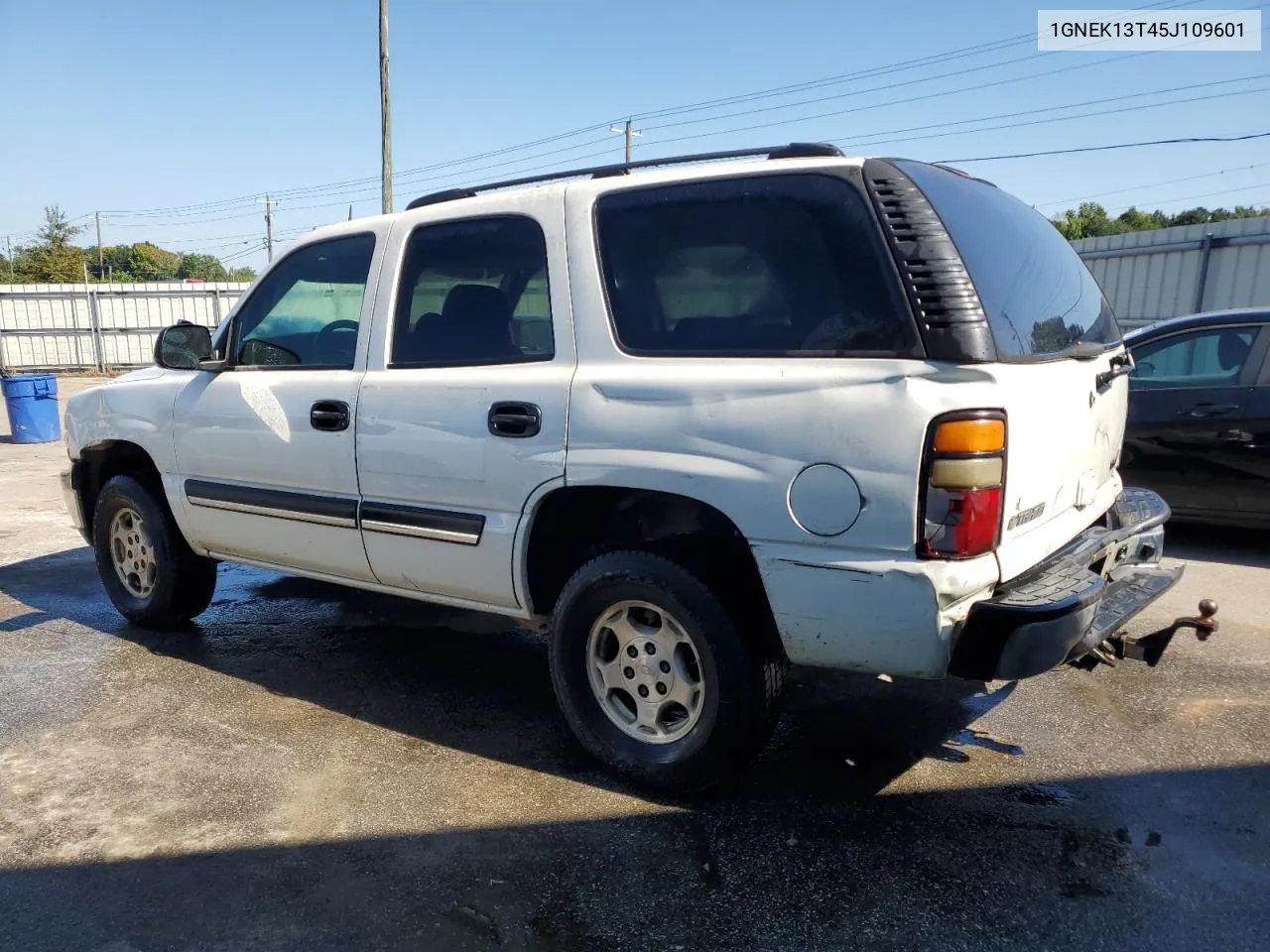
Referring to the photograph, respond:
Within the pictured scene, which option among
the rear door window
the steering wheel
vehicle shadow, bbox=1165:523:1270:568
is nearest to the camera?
the rear door window

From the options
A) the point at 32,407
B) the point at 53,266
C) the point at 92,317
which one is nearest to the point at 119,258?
the point at 53,266

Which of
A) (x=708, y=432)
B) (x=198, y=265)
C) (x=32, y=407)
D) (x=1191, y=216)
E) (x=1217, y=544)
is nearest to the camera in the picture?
(x=708, y=432)

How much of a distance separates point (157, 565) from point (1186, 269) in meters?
14.2

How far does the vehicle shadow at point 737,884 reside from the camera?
251 centimetres


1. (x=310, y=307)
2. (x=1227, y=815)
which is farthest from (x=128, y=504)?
(x=1227, y=815)

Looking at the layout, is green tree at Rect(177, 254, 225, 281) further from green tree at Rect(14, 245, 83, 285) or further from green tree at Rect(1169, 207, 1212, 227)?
green tree at Rect(1169, 207, 1212, 227)

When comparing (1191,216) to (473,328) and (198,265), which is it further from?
(198,265)

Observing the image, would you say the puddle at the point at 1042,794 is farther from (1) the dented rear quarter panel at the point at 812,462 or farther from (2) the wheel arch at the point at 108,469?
(2) the wheel arch at the point at 108,469

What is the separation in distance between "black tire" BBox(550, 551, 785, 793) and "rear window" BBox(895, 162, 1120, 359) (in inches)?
46.1

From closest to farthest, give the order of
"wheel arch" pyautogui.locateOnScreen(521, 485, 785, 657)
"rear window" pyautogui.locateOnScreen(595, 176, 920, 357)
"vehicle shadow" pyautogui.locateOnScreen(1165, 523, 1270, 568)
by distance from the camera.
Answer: "rear window" pyautogui.locateOnScreen(595, 176, 920, 357)
"wheel arch" pyautogui.locateOnScreen(521, 485, 785, 657)
"vehicle shadow" pyautogui.locateOnScreen(1165, 523, 1270, 568)

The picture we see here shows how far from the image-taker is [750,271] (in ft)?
9.71

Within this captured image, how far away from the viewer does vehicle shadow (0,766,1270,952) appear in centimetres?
251

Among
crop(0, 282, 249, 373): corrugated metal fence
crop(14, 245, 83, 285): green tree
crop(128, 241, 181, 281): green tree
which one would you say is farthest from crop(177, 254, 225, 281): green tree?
crop(0, 282, 249, 373): corrugated metal fence

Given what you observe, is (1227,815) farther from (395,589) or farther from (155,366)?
(155,366)
